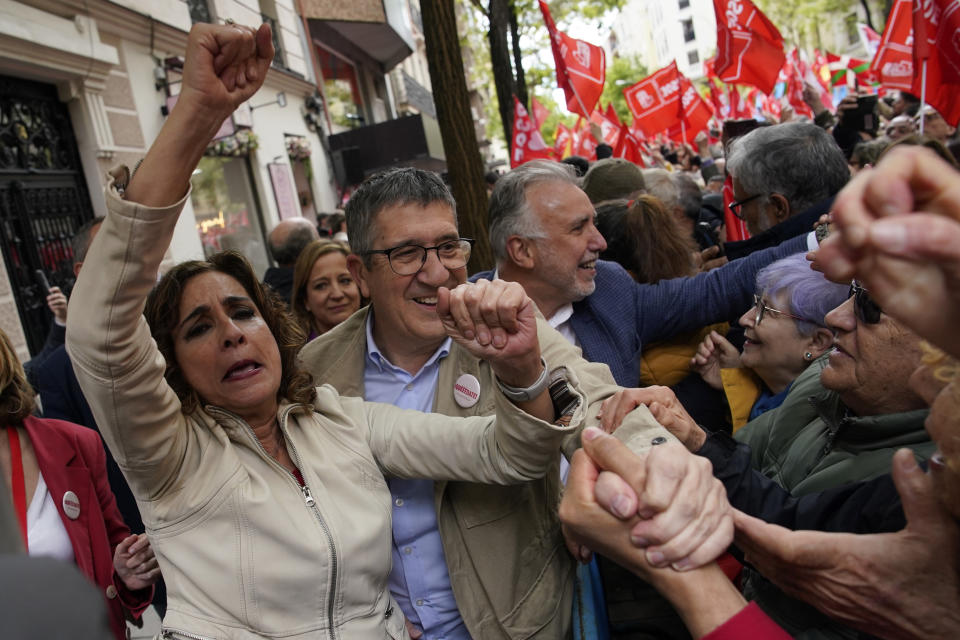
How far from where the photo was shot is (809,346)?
8.08 ft

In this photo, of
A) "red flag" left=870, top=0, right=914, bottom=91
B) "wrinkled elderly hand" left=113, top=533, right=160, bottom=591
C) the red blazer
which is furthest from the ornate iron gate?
"red flag" left=870, top=0, right=914, bottom=91

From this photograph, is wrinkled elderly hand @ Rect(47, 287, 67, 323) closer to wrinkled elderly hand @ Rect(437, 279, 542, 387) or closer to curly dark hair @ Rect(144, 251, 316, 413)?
curly dark hair @ Rect(144, 251, 316, 413)

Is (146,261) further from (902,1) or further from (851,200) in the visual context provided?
(902,1)

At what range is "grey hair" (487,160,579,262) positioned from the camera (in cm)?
313

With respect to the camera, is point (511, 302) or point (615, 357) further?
point (615, 357)

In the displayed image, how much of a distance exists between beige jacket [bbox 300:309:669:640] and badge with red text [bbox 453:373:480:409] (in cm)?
1

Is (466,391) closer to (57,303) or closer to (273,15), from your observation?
(57,303)

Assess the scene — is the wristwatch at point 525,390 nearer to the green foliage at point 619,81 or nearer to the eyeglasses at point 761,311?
the eyeglasses at point 761,311

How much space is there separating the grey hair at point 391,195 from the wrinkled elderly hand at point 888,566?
4.67ft


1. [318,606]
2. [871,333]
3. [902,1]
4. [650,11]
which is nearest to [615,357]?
[871,333]

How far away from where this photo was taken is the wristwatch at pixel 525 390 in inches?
67.3

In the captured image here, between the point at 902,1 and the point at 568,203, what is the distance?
4960mm

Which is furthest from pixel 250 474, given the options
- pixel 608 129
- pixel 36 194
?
pixel 608 129

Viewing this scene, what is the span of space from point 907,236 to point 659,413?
3.70 ft
